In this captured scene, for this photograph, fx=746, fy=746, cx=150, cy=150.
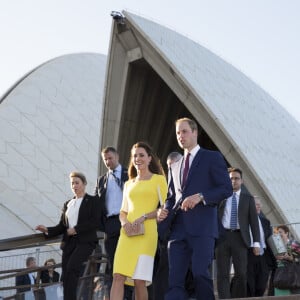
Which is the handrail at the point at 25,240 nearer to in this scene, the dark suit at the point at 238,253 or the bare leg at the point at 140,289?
the dark suit at the point at 238,253

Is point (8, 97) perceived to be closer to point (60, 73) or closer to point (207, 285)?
point (60, 73)

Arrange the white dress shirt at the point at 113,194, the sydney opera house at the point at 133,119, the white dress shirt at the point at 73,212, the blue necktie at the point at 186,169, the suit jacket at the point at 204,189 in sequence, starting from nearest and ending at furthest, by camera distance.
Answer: the suit jacket at the point at 204,189 → the blue necktie at the point at 186,169 → the white dress shirt at the point at 113,194 → the white dress shirt at the point at 73,212 → the sydney opera house at the point at 133,119

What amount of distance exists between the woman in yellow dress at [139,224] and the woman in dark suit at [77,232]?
43.6 inches

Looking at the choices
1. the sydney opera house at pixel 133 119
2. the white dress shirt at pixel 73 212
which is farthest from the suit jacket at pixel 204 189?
the sydney opera house at pixel 133 119

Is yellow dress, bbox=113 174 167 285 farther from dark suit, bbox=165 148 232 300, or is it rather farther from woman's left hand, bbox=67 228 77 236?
woman's left hand, bbox=67 228 77 236

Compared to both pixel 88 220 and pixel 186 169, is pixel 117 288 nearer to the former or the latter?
pixel 186 169

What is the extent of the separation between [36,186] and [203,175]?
1867 cm

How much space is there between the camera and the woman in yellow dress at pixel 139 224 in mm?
5703

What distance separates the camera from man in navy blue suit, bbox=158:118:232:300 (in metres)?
5.24

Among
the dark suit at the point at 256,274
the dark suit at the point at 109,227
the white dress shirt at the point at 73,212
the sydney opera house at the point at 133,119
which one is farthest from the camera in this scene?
the sydney opera house at the point at 133,119

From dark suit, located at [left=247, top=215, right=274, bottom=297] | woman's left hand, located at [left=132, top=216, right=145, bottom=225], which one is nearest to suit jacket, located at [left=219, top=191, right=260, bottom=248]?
dark suit, located at [left=247, top=215, right=274, bottom=297]

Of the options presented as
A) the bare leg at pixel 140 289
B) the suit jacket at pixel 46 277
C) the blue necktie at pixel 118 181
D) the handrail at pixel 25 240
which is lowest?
the bare leg at pixel 140 289

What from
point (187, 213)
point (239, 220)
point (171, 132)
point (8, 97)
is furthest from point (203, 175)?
point (8, 97)

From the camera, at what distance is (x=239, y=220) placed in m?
7.54
